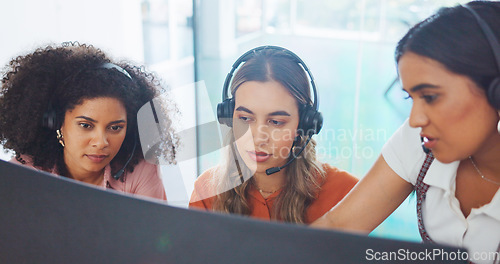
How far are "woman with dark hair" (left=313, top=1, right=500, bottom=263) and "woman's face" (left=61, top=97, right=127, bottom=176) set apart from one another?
2.08ft

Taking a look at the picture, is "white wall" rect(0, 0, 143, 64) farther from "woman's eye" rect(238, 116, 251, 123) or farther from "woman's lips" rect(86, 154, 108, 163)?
"woman's eye" rect(238, 116, 251, 123)

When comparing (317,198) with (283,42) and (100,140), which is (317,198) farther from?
(283,42)

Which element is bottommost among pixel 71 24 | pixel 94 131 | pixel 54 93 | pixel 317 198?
pixel 317 198

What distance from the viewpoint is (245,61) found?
4.11 ft

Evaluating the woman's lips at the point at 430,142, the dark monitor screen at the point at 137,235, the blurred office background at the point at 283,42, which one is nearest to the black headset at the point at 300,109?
the woman's lips at the point at 430,142

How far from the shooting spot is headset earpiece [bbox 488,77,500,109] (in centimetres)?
73

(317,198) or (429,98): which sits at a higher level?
(429,98)

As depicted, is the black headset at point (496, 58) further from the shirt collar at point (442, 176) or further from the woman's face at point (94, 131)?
the woman's face at point (94, 131)

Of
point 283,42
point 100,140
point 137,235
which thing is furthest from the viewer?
point 283,42

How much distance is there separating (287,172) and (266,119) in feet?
0.69

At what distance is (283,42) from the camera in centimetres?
369

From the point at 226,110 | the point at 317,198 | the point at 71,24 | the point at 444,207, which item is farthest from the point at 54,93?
the point at 71,24

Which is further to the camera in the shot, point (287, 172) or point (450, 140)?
point (287, 172)

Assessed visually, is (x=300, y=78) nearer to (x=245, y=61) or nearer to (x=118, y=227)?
(x=245, y=61)
